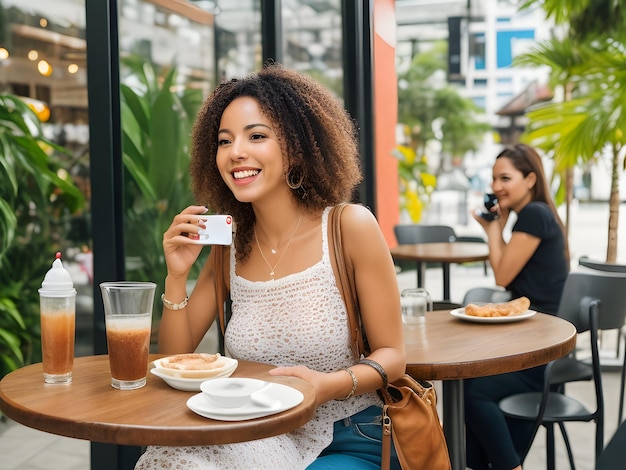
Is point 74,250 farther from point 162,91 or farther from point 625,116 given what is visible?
point 625,116

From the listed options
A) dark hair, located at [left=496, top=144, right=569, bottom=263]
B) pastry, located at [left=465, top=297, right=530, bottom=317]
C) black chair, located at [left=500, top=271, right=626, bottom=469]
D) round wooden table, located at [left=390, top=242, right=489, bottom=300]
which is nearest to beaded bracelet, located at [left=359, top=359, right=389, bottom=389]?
pastry, located at [left=465, top=297, right=530, bottom=317]

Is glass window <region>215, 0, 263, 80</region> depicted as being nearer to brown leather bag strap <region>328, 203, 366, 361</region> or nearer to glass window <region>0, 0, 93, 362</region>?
glass window <region>0, 0, 93, 362</region>

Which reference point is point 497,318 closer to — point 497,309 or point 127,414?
point 497,309

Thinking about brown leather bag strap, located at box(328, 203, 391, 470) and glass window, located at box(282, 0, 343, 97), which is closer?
brown leather bag strap, located at box(328, 203, 391, 470)

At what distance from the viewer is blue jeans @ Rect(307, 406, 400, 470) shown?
1.71m

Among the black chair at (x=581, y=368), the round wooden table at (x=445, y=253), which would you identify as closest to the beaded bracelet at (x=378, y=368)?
the black chair at (x=581, y=368)

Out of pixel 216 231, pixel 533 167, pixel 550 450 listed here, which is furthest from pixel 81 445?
pixel 533 167

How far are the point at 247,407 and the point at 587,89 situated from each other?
4.86 m

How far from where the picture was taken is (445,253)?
4.63 metres

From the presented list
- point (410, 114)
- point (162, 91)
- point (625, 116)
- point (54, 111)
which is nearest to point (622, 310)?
point (162, 91)

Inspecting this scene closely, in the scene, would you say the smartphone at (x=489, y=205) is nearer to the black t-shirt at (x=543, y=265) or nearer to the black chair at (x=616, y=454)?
the black t-shirt at (x=543, y=265)

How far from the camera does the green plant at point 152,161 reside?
2.41m

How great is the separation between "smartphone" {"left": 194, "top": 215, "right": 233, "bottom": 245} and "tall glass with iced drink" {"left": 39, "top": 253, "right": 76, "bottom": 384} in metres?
0.37

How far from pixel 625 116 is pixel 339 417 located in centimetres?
387
